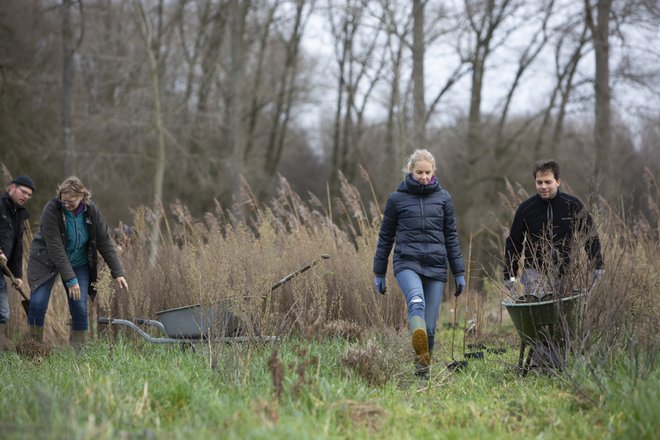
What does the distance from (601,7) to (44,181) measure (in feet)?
43.5

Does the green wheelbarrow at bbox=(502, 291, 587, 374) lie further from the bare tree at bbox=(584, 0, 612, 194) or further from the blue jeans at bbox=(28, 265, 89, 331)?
the bare tree at bbox=(584, 0, 612, 194)

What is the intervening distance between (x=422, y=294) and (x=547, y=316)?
85 centimetres

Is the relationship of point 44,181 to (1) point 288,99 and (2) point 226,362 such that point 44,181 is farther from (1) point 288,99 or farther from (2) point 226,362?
(2) point 226,362

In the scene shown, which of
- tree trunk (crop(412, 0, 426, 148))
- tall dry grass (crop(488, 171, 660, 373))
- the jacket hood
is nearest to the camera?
tall dry grass (crop(488, 171, 660, 373))

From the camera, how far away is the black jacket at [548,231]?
5.07 meters

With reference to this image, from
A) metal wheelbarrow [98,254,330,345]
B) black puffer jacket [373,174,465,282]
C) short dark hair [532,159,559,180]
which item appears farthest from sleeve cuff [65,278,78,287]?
short dark hair [532,159,559,180]

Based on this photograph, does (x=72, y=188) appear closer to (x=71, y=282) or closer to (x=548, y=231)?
(x=71, y=282)

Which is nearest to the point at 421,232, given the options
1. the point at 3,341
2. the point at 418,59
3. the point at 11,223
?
the point at 11,223

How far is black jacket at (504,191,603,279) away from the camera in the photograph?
507 cm

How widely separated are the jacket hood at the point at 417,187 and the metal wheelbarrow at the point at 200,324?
857 millimetres

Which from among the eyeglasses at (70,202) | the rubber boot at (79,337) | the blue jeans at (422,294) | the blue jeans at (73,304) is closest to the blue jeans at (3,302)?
the blue jeans at (73,304)

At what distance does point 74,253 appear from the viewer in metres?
5.93

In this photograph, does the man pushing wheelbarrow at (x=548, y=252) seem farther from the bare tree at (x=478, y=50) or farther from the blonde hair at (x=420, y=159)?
the bare tree at (x=478, y=50)

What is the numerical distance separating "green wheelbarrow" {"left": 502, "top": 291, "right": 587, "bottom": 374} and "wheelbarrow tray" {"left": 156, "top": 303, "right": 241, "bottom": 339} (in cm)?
195
